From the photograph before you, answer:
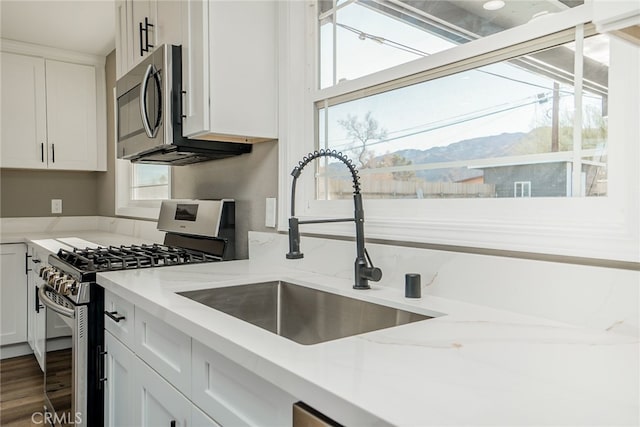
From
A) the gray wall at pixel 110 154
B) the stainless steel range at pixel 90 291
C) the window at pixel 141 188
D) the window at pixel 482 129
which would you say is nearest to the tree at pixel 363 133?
the window at pixel 482 129

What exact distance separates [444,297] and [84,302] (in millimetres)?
1259

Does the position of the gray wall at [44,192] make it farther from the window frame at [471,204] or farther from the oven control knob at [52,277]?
the window frame at [471,204]

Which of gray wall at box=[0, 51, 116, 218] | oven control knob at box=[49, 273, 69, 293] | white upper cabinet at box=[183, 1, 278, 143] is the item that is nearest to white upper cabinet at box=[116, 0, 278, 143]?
white upper cabinet at box=[183, 1, 278, 143]

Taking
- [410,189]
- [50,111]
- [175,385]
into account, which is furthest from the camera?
[50,111]

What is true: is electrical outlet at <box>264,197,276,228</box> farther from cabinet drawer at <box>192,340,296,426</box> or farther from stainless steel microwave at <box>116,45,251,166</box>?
cabinet drawer at <box>192,340,296,426</box>

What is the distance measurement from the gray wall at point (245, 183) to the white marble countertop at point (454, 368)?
2.98 ft

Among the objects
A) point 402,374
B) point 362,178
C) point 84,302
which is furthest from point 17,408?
point 402,374

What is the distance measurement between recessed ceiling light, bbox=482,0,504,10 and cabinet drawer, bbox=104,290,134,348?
1.37 metres

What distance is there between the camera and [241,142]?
2.07m

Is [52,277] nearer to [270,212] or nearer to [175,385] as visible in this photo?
[270,212]

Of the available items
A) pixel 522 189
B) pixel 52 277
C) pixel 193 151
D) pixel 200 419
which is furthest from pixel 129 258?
pixel 522 189

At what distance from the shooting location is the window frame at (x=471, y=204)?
950 mm

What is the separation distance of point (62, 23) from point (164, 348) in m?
2.99

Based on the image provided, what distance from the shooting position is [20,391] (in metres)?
2.78
